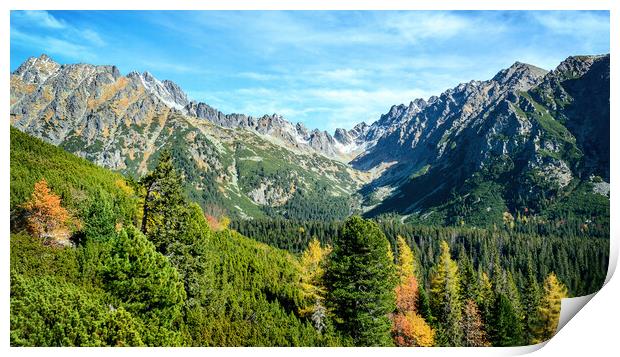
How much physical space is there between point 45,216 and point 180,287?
55.3ft

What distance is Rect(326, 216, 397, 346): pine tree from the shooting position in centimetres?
3650

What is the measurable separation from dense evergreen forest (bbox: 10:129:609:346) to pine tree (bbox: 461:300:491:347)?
0.14m

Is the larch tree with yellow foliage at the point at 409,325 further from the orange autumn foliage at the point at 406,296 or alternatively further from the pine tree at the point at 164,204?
the pine tree at the point at 164,204

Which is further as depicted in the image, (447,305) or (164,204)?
(447,305)

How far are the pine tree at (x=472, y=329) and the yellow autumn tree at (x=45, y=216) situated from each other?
39865mm

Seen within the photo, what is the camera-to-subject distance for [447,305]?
166ft

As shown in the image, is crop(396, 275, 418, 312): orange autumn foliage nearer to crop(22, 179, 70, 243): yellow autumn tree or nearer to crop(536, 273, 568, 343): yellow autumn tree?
crop(536, 273, 568, 343): yellow autumn tree

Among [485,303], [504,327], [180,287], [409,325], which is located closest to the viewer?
[180,287]

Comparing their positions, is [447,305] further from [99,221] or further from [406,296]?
[99,221]

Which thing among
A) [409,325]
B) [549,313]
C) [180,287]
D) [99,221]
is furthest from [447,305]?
[99,221]
